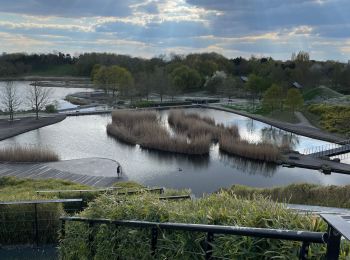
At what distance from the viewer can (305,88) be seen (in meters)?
65.4

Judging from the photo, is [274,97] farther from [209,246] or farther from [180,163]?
[209,246]

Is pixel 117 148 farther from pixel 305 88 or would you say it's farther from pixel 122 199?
pixel 305 88

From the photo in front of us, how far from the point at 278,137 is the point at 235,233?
36.2m

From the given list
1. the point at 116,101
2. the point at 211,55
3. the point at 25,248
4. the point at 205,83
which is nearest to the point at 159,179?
the point at 25,248

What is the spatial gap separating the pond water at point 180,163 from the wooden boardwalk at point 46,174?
236 cm

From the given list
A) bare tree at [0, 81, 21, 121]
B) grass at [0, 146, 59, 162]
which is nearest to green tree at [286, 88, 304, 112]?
grass at [0, 146, 59, 162]

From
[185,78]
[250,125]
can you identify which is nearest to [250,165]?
[250,125]

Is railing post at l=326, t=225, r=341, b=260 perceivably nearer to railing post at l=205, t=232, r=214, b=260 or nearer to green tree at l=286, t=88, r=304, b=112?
railing post at l=205, t=232, r=214, b=260

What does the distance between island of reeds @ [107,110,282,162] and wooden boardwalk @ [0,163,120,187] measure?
9.63 meters

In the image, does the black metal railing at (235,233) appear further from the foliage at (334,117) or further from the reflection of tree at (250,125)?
the foliage at (334,117)

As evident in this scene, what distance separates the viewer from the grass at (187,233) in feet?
7.82

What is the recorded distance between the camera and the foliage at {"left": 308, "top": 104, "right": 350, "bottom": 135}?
3922 cm

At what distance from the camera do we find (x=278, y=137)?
3712 centimetres

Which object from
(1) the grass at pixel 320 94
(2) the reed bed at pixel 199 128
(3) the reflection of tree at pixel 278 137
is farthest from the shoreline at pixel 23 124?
(1) the grass at pixel 320 94
